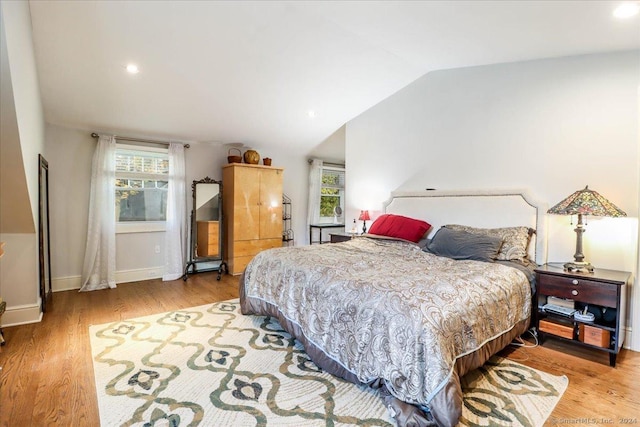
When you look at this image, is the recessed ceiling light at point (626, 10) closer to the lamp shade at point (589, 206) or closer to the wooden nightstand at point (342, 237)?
the lamp shade at point (589, 206)

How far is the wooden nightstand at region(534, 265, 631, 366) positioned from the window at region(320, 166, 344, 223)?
181 inches

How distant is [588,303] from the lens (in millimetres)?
2455

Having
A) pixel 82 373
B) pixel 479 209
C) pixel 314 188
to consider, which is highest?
pixel 314 188

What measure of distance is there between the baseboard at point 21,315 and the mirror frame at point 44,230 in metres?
0.23

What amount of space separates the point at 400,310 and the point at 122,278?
173 inches

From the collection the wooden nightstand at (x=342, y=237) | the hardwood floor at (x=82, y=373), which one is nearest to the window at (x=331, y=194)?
the wooden nightstand at (x=342, y=237)

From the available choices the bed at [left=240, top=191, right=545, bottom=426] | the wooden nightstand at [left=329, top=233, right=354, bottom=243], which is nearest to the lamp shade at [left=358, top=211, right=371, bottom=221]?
the wooden nightstand at [left=329, top=233, right=354, bottom=243]

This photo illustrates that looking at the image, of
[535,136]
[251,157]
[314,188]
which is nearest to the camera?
[535,136]

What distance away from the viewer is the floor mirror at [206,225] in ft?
16.7

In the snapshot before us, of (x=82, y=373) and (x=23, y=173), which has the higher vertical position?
(x=23, y=173)

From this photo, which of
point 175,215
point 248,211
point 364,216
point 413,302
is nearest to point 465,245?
point 413,302

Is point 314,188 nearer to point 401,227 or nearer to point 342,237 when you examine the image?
point 342,237

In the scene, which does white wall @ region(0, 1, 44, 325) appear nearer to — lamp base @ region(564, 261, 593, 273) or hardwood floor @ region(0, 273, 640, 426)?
hardwood floor @ region(0, 273, 640, 426)

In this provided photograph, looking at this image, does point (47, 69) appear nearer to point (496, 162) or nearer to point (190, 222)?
point (190, 222)
